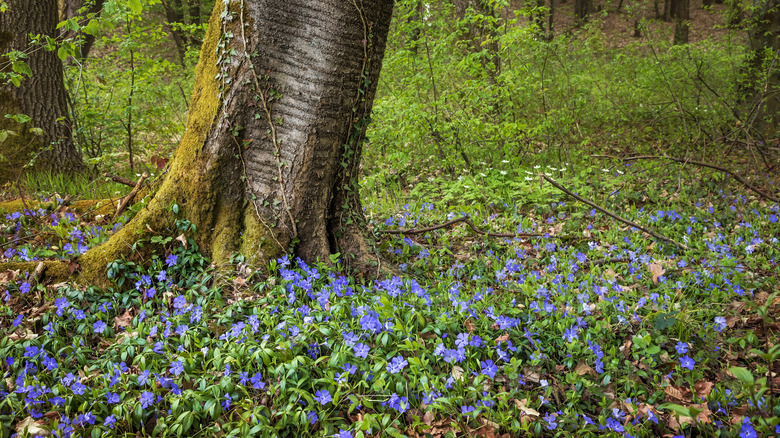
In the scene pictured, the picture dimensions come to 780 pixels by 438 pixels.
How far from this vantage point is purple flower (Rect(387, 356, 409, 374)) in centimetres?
220

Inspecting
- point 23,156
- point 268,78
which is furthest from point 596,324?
point 23,156

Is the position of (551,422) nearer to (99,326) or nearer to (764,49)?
(99,326)

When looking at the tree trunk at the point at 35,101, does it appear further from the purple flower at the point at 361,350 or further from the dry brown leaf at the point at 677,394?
the dry brown leaf at the point at 677,394

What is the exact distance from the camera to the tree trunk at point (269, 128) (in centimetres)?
290

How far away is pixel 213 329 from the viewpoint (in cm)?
265

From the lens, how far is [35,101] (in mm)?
5301

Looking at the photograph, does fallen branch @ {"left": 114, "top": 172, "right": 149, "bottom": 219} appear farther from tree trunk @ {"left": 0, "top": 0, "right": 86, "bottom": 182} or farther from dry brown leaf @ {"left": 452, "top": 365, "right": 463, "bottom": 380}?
dry brown leaf @ {"left": 452, "top": 365, "right": 463, "bottom": 380}

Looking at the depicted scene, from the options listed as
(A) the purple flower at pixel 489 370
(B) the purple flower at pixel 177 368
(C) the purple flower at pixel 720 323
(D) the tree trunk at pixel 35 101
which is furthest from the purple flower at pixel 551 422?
(D) the tree trunk at pixel 35 101

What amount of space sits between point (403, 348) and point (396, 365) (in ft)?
0.36

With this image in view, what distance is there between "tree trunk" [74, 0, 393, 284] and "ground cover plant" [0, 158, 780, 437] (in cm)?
21

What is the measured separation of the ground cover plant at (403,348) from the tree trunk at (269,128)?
21cm

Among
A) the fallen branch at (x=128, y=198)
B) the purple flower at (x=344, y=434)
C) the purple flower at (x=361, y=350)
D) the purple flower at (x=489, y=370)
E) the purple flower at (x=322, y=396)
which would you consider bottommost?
the purple flower at (x=344, y=434)

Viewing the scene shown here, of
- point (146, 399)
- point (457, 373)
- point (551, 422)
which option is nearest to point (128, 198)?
point (146, 399)

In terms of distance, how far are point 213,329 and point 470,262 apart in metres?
1.98
